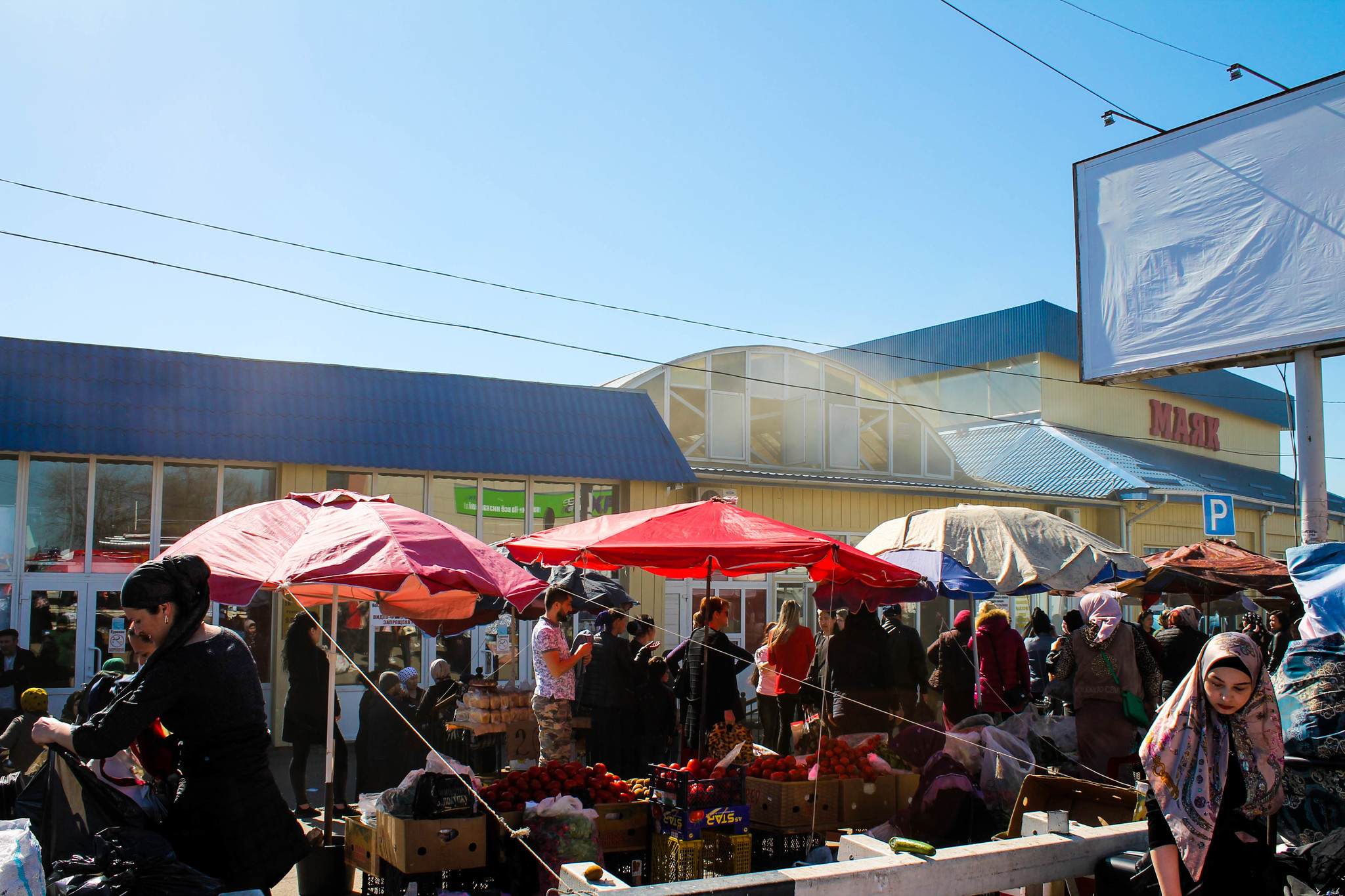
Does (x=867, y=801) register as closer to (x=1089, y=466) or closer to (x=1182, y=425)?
(x=1089, y=466)

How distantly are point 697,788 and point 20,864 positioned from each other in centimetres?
385

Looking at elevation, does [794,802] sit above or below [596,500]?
below

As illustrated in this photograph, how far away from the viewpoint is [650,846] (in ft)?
20.0

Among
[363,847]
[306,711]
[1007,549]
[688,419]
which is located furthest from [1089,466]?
[363,847]

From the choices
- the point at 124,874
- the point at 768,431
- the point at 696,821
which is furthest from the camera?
the point at 768,431

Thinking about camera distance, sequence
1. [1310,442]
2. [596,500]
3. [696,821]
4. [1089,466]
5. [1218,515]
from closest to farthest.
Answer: [696,821] < [1310,442] < [1218,515] < [596,500] < [1089,466]

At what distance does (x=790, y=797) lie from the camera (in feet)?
22.1

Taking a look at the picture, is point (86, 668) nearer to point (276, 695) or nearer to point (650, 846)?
point (276, 695)

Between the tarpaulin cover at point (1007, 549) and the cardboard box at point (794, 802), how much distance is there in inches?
133

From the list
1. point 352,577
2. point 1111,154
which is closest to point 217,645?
point 352,577

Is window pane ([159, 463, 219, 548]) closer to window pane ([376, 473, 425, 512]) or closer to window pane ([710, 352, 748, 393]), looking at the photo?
window pane ([376, 473, 425, 512])

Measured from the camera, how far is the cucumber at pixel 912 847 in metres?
4.02

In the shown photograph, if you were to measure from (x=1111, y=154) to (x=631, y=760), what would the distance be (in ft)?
27.0

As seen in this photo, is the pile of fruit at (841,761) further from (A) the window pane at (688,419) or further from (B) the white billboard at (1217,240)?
(A) the window pane at (688,419)
